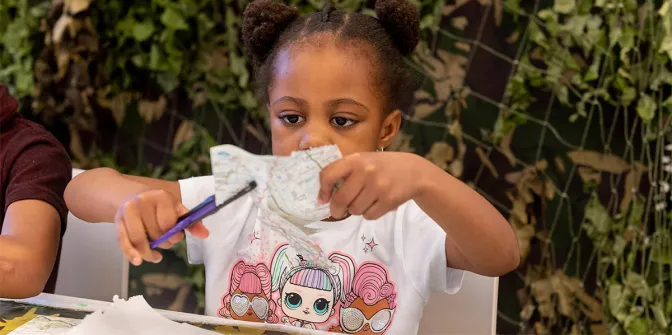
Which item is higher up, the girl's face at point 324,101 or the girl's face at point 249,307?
the girl's face at point 324,101

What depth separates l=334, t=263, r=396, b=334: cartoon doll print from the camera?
92 centimetres

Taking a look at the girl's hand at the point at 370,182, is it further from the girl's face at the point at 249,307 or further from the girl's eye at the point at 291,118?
the girl's face at the point at 249,307

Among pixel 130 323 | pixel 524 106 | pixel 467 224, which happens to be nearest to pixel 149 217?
pixel 130 323

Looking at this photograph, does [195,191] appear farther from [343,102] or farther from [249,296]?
[343,102]

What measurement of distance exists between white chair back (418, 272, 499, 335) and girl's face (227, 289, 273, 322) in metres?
0.25

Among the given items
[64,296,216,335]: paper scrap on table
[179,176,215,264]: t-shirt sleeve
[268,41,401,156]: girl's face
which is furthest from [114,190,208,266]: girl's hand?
[179,176,215,264]: t-shirt sleeve

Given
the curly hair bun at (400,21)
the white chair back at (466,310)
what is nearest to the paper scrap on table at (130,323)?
the white chair back at (466,310)

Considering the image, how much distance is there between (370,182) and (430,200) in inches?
4.4

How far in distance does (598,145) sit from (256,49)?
3.27 ft

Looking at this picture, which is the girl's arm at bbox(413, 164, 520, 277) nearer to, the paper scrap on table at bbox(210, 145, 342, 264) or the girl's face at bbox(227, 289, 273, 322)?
the paper scrap on table at bbox(210, 145, 342, 264)

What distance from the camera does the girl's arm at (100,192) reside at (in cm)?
85

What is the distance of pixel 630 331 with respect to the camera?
1607 mm

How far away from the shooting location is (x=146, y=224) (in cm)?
67

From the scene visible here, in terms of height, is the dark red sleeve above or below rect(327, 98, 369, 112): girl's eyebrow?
below
